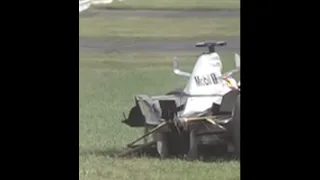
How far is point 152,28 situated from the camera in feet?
9.38

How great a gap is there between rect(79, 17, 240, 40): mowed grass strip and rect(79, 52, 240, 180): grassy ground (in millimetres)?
86

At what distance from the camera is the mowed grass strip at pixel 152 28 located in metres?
2.84

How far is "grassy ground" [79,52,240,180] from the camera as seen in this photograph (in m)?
2.82

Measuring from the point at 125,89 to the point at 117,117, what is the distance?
12cm

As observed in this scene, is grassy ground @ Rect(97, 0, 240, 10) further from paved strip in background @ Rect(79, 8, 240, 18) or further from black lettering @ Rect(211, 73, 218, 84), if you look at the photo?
black lettering @ Rect(211, 73, 218, 84)

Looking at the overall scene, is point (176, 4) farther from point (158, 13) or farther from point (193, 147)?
point (193, 147)

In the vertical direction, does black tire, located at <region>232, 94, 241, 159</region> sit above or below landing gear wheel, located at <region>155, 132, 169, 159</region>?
above

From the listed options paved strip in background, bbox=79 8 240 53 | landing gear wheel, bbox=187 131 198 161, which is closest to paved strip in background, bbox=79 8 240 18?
paved strip in background, bbox=79 8 240 53

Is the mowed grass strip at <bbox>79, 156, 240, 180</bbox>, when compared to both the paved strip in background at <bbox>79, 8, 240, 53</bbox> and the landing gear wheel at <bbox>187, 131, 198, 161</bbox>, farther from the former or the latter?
the paved strip in background at <bbox>79, 8, 240, 53</bbox>

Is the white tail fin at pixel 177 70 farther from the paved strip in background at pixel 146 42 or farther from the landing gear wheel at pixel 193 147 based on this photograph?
the landing gear wheel at pixel 193 147

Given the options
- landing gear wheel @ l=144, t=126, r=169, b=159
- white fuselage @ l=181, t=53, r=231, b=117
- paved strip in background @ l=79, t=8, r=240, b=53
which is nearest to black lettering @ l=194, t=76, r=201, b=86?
white fuselage @ l=181, t=53, r=231, b=117

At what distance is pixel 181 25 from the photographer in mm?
2854

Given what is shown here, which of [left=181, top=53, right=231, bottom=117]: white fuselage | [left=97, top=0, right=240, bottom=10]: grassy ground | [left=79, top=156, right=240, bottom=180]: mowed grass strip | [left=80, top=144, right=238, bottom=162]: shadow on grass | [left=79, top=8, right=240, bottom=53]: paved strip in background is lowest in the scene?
[left=79, top=156, right=240, bottom=180]: mowed grass strip
